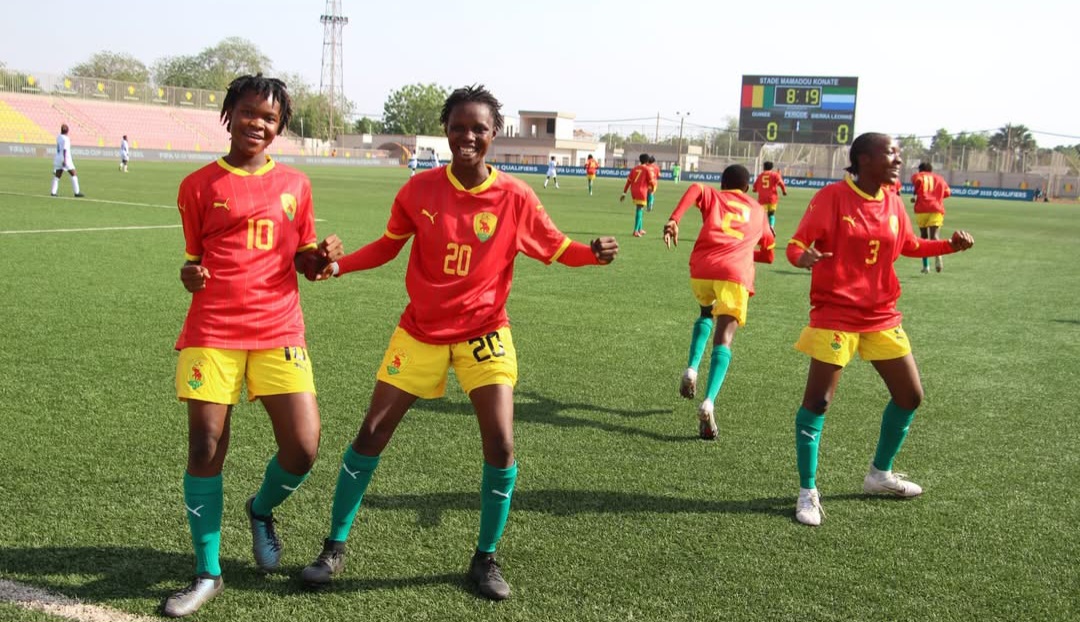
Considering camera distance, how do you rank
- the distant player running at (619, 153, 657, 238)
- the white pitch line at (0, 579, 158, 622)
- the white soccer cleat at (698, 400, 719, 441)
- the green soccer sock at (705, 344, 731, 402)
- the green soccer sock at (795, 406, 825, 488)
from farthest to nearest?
the distant player running at (619, 153, 657, 238) < the green soccer sock at (705, 344, 731, 402) < the white soccer cleat at (698, 400, 719, 441) < the green soccer sock at (795, 406, 825, 488) < the white pitch line at (0, 579, 158, 622)

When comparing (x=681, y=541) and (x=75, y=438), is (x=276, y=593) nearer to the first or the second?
(x=681, y=541)

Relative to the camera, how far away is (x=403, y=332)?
3.91 m

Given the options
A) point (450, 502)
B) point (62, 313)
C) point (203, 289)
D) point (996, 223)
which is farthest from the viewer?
point (996, 223)

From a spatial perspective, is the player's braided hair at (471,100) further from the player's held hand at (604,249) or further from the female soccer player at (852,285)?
the female soccer player at (852,285)

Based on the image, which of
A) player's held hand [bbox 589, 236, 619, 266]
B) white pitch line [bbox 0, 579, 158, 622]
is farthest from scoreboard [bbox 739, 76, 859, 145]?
white pitch line [bbox 0, 579, 158, 622]

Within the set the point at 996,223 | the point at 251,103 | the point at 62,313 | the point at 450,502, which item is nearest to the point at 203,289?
the point at 251,103

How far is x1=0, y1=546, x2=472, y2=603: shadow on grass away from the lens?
3.64m

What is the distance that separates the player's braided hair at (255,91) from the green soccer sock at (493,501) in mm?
1763

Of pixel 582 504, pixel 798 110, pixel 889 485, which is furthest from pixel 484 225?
pixel 798 110

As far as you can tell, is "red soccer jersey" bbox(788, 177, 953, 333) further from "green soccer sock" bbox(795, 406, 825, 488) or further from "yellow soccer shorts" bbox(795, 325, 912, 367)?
"green soccer sock" bbox(795, 406, 825, 488)

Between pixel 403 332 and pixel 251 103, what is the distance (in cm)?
113

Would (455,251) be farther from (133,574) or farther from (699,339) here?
(699,339)

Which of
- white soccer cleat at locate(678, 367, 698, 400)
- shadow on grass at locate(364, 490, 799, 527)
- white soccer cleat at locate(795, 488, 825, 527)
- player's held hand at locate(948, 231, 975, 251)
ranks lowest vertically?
shadow on grass at locate(364, 490, 799, 527)

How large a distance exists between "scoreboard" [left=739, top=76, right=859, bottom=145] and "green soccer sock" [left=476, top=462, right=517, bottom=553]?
61404 millimetres
